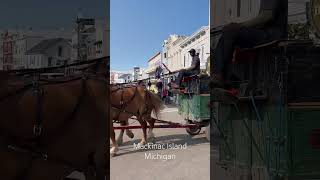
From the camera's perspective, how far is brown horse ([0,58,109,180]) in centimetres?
196

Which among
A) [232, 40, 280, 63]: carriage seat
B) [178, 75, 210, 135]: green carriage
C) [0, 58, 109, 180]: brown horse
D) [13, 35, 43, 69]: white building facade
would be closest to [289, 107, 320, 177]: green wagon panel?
[232, 40, 280, 63]: carriage seat

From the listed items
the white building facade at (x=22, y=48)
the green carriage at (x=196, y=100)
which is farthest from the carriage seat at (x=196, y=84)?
the white building facade at (x=22, y=48)

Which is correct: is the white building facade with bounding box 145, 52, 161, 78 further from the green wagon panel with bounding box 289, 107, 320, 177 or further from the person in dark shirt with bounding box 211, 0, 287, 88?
the green wagon panel with bounding box 289, 107, 320, 177

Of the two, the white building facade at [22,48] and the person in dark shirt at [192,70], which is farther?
the person in dark shirt at [192,70]

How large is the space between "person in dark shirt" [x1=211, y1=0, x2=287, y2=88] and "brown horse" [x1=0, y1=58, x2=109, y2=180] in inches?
22.9

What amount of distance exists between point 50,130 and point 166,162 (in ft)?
2.04

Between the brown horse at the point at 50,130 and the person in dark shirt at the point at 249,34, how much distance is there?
583 mm

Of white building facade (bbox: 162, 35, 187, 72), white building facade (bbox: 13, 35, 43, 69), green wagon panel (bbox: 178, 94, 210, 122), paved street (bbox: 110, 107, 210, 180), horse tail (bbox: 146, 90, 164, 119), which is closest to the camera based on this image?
white building facade (bbox: 13, 35, 43, 69)

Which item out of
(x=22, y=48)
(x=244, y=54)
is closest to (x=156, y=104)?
(x=244, y=54)

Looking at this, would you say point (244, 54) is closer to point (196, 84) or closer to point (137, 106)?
point (196, 84)

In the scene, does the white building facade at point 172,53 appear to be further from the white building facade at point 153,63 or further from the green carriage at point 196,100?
the green carriage at point 196,100

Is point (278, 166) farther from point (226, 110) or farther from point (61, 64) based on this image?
point (61, 64)

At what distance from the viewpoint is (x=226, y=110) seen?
7.07ft

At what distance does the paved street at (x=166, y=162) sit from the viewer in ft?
6.95
